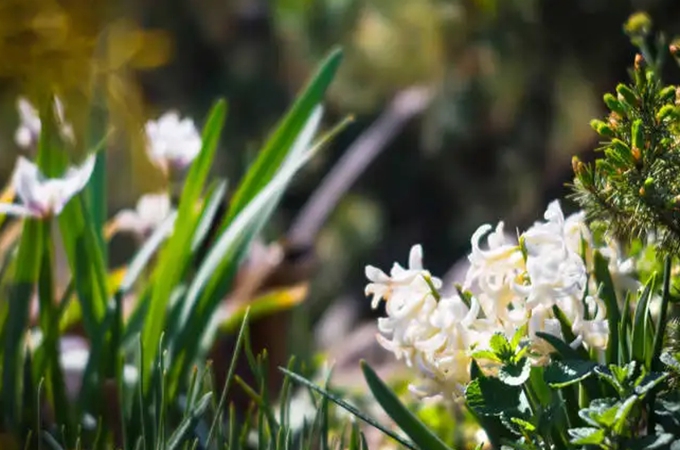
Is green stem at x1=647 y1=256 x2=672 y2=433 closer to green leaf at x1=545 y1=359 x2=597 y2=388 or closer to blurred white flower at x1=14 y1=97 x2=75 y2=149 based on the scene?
green leaf at x1=545 y1=359 x2=597 y2=388

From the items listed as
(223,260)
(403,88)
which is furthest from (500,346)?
(403,88)

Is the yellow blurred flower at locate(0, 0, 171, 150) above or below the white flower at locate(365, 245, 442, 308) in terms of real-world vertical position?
above

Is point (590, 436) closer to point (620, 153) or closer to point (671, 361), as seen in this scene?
Result: point (671, 361)

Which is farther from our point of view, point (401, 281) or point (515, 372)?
point (401, 281)

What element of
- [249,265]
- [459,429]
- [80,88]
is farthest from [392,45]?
[459,429]

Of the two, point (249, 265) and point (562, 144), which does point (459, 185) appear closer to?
point (562, 144)

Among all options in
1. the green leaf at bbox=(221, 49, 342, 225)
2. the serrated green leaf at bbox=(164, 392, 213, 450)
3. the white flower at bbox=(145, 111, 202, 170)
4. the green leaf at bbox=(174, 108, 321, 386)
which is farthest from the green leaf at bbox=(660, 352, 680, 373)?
the white flower at bbox=(145, 111, 202, 170)

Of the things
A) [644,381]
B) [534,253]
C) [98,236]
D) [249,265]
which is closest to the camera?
[644,381]
